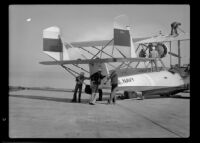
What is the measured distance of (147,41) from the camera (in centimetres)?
1241

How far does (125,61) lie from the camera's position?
9.48 m

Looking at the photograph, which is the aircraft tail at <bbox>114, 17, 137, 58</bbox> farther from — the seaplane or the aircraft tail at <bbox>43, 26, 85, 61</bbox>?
the aircraft tail at <bbox>43, 26, 85, 61</bbox>

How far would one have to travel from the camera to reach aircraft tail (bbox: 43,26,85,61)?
9.89 m

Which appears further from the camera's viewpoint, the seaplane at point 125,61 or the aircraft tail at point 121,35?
the seaplane at point 125,61

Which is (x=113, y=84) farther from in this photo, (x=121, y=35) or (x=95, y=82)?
(x=121, y=35)

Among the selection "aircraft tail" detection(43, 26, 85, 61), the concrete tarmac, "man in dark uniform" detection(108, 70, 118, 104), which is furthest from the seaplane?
the concrete tarmac

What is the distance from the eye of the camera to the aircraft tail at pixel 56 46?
989 cm

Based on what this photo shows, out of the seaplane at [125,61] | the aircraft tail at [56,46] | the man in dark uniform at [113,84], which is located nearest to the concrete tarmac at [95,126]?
the man in dark uniform at [113,84]

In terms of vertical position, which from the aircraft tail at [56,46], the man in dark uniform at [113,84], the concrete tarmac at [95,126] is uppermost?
the aircraft tail at [56,46]

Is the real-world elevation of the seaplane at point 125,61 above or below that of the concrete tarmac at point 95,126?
above

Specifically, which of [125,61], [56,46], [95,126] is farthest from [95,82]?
[95,126]

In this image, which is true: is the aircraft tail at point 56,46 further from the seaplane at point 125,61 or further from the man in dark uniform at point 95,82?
the man in dark uniform at point 95,82
